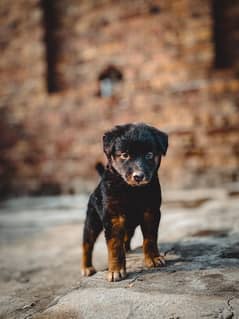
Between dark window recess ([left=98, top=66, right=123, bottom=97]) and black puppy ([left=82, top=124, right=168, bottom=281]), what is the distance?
621 centimetres

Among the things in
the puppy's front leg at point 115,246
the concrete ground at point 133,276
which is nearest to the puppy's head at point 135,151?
the puppy's front leg at point 115,246

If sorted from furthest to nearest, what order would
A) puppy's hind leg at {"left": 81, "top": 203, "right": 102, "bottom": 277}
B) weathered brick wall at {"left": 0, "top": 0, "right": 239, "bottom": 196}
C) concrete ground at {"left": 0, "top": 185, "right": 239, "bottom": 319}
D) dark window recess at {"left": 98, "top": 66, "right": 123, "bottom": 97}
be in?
dark window recess at {"left": 98, "top": 66, "right": 123, "bottom": 97}
weathered brick wall at {"left": 0, "top": 0, "right": 239, "bottom": 196}
puppy's hind leg at {"left": 81, "top": 203, "right": 102, "bottom": 277}
concrete ground at {"left": 0, "top": 185, "right": 239, "bottom": 319}

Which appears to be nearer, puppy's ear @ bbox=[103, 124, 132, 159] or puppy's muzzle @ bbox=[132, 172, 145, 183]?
puppy's muzzle @ bbox=[132, 172, 145, 183]

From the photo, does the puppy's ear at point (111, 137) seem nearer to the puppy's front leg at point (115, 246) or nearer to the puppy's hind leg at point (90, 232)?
the puppy's front leg at point (115, 246)

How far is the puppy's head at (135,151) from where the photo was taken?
6.18 ft

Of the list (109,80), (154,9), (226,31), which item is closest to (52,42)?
(109,80)

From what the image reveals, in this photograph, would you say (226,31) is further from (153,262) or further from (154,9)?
(153,262)

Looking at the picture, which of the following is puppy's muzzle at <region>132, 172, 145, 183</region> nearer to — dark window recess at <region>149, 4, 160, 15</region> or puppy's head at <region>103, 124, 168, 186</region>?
puppy's head at <region>103, 124, 168, 186</region>

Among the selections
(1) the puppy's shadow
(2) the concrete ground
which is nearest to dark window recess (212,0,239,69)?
(2) the concrete ground

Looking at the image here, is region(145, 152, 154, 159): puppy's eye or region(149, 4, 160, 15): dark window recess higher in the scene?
region(149, 4, 160, 15): dark window recess

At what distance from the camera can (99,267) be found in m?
3.20

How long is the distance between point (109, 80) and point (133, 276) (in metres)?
6.66

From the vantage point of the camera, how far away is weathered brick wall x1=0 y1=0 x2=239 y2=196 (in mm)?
7070

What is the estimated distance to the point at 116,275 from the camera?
1977 mm
